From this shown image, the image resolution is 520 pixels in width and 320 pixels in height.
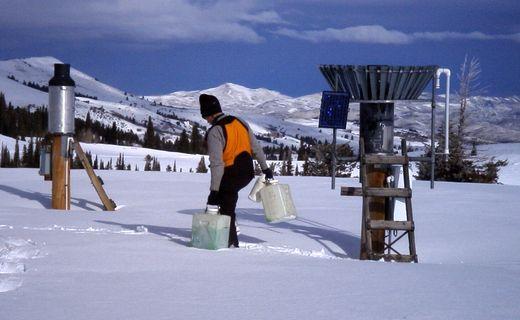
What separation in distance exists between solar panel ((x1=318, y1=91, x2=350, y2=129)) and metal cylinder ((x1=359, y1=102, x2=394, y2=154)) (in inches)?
18.3

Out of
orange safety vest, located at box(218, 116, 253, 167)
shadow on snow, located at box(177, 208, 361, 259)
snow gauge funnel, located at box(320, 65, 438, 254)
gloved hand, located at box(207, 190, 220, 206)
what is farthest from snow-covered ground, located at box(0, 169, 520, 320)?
orange safety vest, located at box(218, 116, 253, 167)

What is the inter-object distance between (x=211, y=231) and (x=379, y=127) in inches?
124

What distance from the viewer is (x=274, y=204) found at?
930 centimetres

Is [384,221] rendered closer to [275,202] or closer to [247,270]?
[275,202]

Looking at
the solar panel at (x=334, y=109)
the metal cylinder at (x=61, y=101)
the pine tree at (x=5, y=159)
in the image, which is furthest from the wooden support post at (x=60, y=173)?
the pine tree at (x=5, y=159)

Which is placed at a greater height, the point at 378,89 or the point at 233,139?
the point at 378,89

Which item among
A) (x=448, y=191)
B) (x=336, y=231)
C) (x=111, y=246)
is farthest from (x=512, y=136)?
(x=111, y=246)

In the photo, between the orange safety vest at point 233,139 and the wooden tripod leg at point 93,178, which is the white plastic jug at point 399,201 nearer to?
the orange safety vest at point 233,139

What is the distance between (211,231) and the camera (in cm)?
837

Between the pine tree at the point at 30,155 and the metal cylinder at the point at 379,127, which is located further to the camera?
the pine tree at the point at 30,155

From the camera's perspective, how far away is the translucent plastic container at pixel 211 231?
8.34m

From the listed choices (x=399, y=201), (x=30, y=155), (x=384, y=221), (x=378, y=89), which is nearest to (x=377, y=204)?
(x=399, y=201)

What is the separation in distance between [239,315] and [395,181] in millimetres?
5634

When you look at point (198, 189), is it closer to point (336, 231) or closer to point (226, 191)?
point (336, 231)
